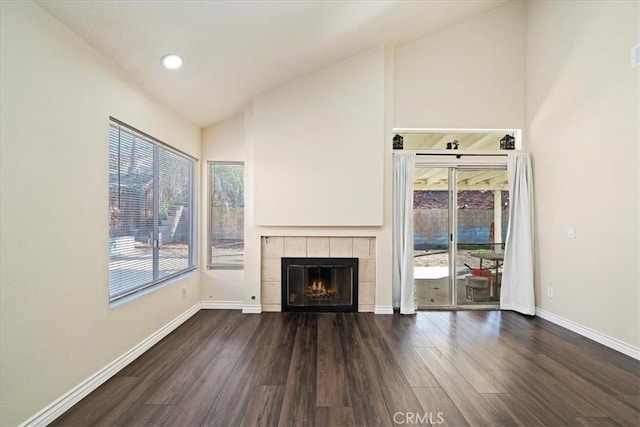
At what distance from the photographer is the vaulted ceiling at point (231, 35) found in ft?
6.68

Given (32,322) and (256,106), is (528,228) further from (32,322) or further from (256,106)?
(32,322)

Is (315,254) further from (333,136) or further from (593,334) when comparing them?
(593,334)

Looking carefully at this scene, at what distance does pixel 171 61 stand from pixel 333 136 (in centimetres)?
201

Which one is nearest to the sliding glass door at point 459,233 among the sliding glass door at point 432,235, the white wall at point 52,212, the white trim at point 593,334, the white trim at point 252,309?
the sliding glass door at point 432,235

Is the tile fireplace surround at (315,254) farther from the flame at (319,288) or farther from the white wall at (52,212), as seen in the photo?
the white wall at (52,212)

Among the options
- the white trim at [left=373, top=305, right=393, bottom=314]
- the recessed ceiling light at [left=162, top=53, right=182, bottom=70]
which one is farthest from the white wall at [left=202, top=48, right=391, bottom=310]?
the recessed ceiling light at [left=162, top=53, right=182, bottom=70]

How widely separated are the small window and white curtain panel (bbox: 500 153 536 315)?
388cm

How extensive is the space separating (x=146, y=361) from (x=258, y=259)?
1.71 m

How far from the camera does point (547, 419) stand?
1849mm

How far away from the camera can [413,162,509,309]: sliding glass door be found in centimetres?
412

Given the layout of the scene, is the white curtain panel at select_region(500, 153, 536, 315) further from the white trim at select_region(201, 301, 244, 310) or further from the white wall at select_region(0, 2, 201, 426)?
the white wall at select_region(0, 2, 201, 426)

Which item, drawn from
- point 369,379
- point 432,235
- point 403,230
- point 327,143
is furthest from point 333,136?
point 369,379

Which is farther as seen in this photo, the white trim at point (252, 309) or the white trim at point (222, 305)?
the white trim at point (222, 305)

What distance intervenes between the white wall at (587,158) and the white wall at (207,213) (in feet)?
13.8
